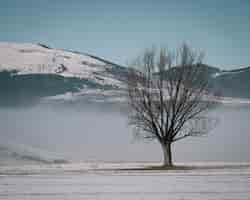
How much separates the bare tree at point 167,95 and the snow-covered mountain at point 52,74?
24.7 feet

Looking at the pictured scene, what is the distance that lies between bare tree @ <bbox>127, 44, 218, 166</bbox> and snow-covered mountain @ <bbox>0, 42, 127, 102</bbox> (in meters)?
7.54

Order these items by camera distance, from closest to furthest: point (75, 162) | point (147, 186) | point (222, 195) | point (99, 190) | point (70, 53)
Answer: point (222, 195), point (99, 190), point (147, 186), point (75, 162), point (70, 53)

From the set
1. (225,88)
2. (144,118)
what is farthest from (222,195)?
(225,88)

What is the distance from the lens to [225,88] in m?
29.6

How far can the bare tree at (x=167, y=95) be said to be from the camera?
21859 mm

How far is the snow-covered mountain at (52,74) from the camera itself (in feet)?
98.0

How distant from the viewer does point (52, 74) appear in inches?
1210

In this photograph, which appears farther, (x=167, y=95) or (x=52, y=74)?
(x=52, y=74)

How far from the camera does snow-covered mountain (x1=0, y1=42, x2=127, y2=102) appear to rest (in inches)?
1176

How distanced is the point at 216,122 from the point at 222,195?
1597 cm

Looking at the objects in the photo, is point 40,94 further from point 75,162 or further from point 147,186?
point 147,186

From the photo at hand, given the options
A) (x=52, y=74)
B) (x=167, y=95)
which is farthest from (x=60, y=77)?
(x=167, y=95)

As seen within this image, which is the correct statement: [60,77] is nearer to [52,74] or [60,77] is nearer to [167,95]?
[52,74]

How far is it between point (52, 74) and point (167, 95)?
13.1 meters
